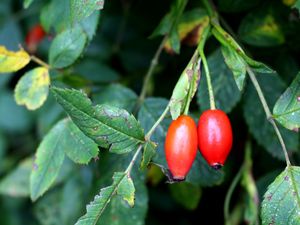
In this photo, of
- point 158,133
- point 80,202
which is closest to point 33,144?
point 80,202

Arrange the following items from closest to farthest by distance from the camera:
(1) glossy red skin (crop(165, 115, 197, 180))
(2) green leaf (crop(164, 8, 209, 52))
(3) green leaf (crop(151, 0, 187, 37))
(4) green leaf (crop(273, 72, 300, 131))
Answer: (1) glossy red skin (crop(165, 115, 197, 180)), (4) green leaf (crop(273, 72, 300, 131)), (3) green leaf (crop(151, 0, 187, 37)), (2) green leaf (crop(164, 8, 209, 52))

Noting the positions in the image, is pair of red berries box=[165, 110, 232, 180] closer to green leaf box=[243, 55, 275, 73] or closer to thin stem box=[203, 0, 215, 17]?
green leaf box=[243, 55, 275, 73]

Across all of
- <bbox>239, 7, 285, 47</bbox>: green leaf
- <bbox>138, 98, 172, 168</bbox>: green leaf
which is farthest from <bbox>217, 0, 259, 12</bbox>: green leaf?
<bbox>138, 98, 172, 168</bbox>: green leaf

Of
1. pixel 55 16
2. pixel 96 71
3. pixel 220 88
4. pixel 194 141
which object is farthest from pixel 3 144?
pixel 194 141

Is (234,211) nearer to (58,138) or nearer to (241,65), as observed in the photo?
(58,138)

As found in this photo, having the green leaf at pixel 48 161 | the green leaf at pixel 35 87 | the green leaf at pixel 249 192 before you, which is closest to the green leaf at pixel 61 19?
the green leaf at pixel 35 87
